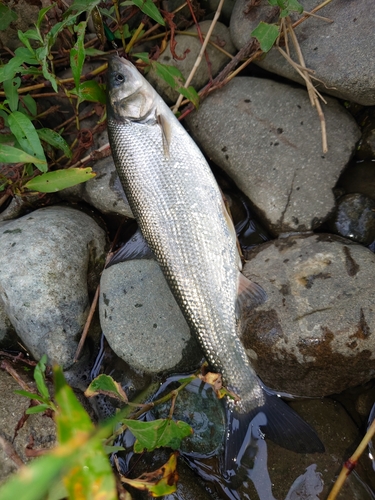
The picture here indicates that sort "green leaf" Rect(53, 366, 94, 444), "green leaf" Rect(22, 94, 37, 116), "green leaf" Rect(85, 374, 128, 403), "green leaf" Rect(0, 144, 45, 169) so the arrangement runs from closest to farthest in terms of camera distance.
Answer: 1. "green leaf" Rect(53, 366, 94, 444)
2. "green leaf" Rect(85, 374, 128, 403)
3. "green leaf" Rect(0, 144, 45, 169)
4. "green leaf" Rect(22, 94, 37, 116)

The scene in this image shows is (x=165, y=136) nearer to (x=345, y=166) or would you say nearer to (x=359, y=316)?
(x=345, y=166)

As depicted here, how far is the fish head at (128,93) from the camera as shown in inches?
116

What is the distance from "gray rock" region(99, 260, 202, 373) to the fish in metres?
0.39

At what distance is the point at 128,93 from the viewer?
2.93 meters

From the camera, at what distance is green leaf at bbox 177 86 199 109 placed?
9.99 ft

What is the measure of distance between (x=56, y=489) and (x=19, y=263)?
160 centimetres

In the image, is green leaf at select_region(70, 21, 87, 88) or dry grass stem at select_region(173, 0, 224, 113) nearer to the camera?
green leaf at select_region(70, 21, 87, 88)

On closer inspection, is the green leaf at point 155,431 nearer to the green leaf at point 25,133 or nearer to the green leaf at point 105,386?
the green leaf at point 105,386

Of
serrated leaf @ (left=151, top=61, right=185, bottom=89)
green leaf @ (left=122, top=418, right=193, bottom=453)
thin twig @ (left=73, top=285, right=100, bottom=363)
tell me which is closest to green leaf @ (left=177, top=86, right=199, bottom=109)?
serrated leaf @ (left=151, top=61, right=185, bottom=89)

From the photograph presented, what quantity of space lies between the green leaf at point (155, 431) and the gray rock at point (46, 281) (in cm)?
108

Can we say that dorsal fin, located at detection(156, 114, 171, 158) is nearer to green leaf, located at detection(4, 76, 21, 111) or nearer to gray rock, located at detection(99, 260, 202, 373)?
gray rock, located at detection(99, 260, 202, 373)

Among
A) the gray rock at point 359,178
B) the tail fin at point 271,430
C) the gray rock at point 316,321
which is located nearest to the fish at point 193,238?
the tail fin at point 271,430

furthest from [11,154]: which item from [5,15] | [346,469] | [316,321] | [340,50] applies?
[346,469]

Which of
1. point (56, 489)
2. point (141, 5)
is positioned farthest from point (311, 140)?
point (56, 489)
